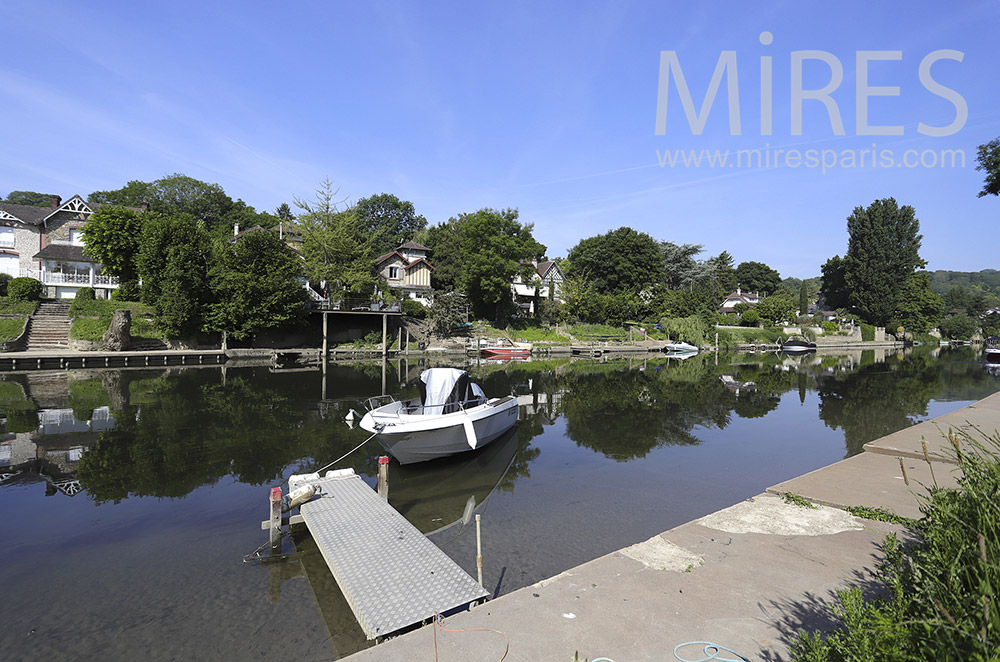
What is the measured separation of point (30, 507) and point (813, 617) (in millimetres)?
13456

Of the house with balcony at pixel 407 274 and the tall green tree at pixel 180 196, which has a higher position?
the tall green tree at pixel 180 196

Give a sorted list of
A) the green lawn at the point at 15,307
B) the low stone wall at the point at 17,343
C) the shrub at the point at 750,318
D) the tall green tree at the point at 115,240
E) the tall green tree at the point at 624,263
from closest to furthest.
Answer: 1. the low stone wall at the point at 17,343
2. the green lawn at the point at 15,307
3. the tall green tree at the point at 115,240
4. the tall green tree at the point at 624,263
5. the shrub at the point at 750,318

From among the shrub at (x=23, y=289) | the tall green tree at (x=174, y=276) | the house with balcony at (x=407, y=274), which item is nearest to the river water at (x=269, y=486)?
the tall green tree at (x=174, y=276)

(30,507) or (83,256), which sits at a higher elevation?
(83,256)

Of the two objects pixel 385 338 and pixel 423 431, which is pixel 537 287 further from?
pixel 423 431

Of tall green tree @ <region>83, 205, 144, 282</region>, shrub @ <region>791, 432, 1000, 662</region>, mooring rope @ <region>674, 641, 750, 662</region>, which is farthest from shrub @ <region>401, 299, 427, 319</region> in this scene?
shrub @ <region>791, 432, 1000, 662</region>

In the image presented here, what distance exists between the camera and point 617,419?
66.3 feet

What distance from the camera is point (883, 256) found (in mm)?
80125

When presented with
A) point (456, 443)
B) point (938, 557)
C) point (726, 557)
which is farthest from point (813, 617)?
point (456, 443)

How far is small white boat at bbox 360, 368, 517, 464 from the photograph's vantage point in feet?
41.3

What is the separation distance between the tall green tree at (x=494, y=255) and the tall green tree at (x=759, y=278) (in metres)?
67.3

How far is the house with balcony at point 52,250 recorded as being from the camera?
45.0m

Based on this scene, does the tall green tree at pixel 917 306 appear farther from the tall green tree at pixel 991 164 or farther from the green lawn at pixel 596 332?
the tall green tree at pixel 991 164

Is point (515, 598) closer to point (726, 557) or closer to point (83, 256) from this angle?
point (726, 557)
